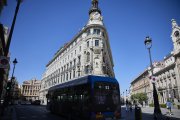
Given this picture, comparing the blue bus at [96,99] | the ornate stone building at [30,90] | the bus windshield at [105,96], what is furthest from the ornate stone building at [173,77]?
the ornate stone building at [30,90]

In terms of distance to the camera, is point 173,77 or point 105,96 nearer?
point 105,96

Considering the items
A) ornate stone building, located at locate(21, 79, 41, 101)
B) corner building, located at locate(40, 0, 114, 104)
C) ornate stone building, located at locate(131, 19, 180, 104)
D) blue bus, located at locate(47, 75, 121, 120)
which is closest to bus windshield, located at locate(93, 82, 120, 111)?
blue bus, located at locate(47, 75, 121, 120)

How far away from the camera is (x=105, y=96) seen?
1170cm

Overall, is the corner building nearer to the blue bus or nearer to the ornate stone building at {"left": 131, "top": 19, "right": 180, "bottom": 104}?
the ornate stone building at {"left": 131, "top": 19, "right": 180, "bottom": 104}

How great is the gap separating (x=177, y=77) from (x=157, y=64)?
23.2 metres

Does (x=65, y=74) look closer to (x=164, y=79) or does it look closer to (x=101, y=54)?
(x=101, y=54)

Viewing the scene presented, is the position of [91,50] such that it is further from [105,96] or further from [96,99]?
[96,99]

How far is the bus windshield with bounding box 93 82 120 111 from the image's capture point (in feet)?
36.8

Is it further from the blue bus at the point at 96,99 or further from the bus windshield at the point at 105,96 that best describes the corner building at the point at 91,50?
the bus windshield at the point at 105,96

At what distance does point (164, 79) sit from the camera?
51938 millimetres

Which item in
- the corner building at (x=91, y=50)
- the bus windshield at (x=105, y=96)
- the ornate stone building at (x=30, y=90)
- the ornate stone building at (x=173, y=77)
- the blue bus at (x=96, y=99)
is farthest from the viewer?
the ornate stone building at (x=30, y=90)

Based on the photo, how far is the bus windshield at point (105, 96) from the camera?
11.2 m

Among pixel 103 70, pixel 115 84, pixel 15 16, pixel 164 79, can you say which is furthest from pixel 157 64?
pixel 15 16

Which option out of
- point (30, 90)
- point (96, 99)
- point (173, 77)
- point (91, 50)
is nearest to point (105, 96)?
point (96, 99)
